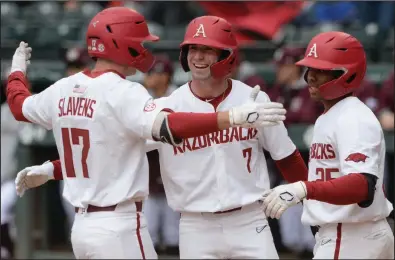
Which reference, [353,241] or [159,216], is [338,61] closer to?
[353,241]

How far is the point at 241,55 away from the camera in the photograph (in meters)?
10.0

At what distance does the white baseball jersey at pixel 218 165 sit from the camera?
18.1ft

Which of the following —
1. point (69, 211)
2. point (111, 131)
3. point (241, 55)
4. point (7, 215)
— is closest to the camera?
point (111, 131)

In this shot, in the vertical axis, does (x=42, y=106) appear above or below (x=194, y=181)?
above

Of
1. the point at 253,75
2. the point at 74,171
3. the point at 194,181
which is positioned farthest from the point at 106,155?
the point at 253,75

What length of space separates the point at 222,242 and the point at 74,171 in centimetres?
90

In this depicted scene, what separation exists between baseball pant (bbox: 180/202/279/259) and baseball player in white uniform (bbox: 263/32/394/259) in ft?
1.01

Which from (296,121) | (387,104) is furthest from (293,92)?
(387,104)

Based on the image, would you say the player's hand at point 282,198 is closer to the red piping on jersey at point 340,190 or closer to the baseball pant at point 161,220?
the red piping on jersey at point 340,190

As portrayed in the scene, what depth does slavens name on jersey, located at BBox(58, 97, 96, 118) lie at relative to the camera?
16.8 ft

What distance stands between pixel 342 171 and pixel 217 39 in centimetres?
107

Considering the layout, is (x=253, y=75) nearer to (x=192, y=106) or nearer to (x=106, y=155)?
(x=192, y=106)

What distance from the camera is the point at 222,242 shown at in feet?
18.1

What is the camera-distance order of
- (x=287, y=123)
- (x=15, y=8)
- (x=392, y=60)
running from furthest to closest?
(x=15, y=8) → (x=392, y=60) → (x=287, y=123)
